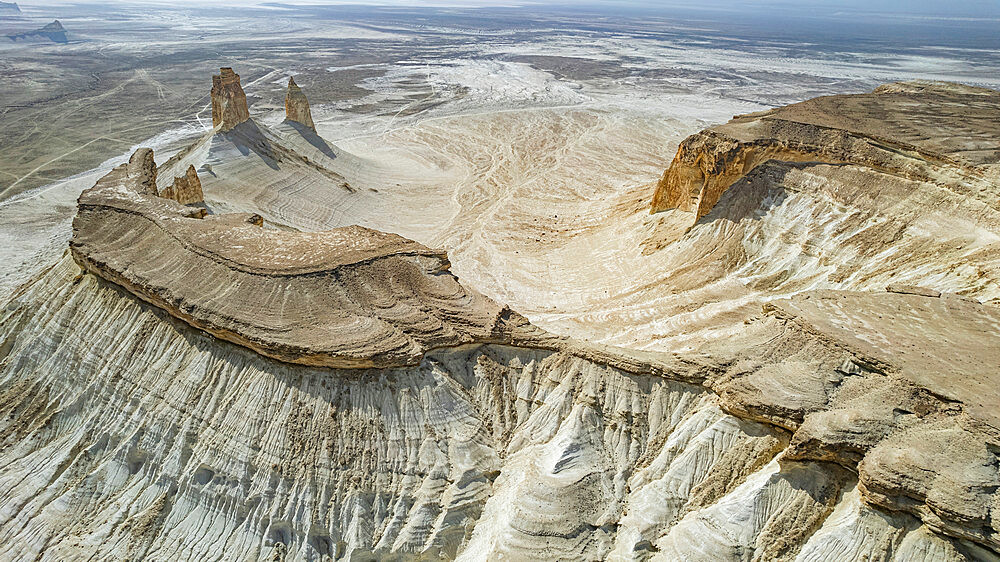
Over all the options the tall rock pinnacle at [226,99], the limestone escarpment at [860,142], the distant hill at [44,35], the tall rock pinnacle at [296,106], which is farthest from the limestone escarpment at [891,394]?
the distant hill at [44,35]

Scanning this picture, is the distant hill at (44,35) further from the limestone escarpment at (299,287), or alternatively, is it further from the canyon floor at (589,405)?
the limestone escarpment at (299,287)

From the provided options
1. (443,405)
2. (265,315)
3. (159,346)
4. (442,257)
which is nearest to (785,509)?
(443,405)

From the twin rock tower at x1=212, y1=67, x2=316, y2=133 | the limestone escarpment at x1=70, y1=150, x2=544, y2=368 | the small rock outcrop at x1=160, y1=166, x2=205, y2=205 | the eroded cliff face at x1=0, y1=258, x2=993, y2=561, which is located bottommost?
the eroded cliff face at x1=0, y1=258, x2=993, y2=561

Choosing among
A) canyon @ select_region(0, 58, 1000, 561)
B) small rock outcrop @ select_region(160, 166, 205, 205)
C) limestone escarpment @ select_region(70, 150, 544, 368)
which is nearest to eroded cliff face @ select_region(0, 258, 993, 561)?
canyon @ select_region(0, 58, 1000, 561)

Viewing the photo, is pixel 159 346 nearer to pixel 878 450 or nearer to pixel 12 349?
pixel 12 349

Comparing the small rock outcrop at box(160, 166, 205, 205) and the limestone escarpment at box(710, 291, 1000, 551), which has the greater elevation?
the limestone escarpment at box(710, 291, 1000, 551)

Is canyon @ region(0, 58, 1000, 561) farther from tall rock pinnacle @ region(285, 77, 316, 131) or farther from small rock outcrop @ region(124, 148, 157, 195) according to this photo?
tall rock pinnacle @ region(285, 77, 316, 131)

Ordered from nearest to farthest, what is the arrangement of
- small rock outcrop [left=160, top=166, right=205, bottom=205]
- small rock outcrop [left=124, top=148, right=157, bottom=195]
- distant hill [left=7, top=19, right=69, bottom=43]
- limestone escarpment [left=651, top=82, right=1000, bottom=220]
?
small rock outcrop [left=124, top=148, right=157, bottom=195] < limestone escarpment [left=651, top=82, right=1000, bottom=220] < small rock outcrop [left=160, top=166, right=205, bottom=205] < distant hill [left=7, top=19, right=69, bottom=43]
